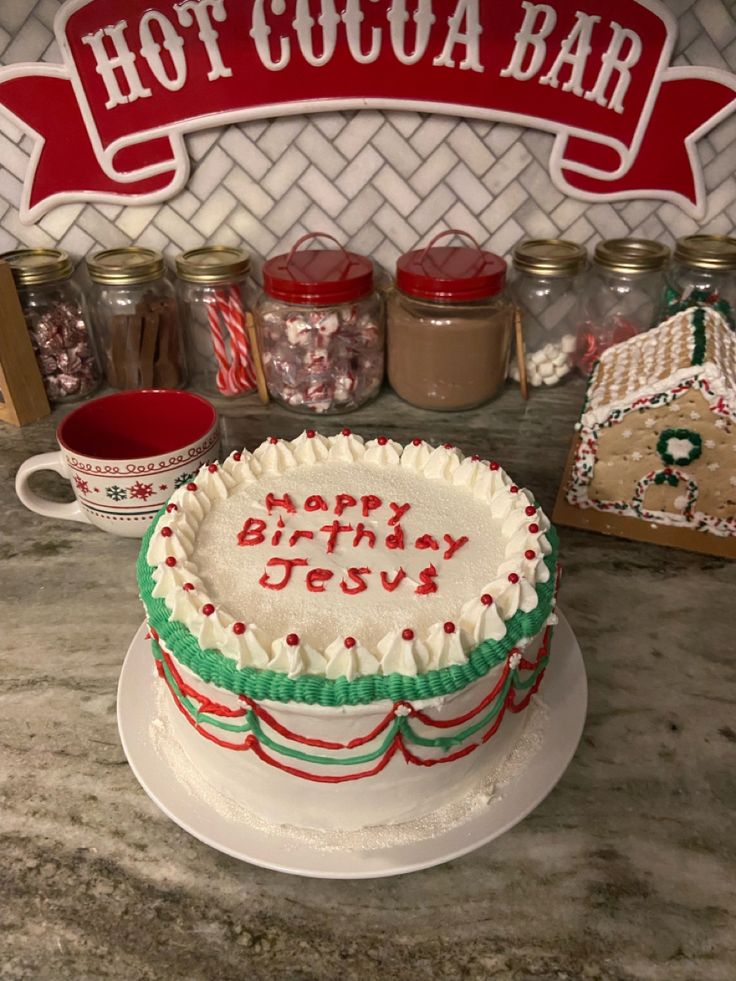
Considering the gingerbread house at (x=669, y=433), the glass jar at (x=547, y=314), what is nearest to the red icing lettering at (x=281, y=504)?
the gingerbread house at (x=669, y=433)

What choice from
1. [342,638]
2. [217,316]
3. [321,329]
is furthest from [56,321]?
[342,638]

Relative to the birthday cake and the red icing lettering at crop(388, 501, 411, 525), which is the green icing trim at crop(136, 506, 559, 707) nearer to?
the birthday cake

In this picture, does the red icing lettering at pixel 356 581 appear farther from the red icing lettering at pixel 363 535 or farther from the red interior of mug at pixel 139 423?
the red interior of mug at pixel 139 423

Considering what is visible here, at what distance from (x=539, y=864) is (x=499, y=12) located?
1.38m

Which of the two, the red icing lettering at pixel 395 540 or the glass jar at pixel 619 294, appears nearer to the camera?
the red icing lettering at pixel 395 540

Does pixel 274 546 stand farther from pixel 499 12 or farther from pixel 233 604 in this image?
pixel 499 12

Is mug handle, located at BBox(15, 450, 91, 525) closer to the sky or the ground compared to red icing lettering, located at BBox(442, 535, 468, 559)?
closer to the ground

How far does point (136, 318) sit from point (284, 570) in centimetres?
91

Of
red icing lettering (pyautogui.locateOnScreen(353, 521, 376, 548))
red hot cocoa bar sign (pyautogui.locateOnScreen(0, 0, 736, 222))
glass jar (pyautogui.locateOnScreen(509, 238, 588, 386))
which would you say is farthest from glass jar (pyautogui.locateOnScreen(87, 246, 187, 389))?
red icing lettering (pyautogui.locateOnScreen(353, 521, 376, 548))

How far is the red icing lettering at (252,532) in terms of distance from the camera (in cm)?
90

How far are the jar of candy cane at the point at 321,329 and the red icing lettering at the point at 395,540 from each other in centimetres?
69

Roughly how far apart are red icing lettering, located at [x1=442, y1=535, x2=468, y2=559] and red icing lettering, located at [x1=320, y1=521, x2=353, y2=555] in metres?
0.12

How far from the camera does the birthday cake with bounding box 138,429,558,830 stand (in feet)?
2.35

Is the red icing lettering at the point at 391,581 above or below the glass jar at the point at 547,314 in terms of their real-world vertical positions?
above
